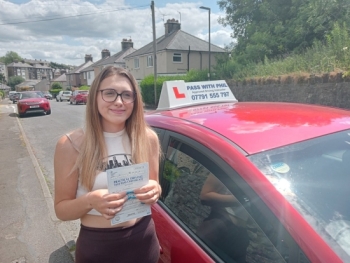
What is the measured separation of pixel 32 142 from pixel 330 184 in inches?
394

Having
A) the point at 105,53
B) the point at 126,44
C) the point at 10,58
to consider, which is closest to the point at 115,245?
the point at 126,44

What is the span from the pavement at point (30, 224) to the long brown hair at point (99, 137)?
81.5 inches

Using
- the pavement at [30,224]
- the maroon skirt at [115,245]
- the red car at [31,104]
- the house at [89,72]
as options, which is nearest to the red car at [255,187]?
the maroon skirt at [115,245]

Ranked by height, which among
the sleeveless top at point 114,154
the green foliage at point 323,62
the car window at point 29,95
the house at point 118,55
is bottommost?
the car window at point 29,95

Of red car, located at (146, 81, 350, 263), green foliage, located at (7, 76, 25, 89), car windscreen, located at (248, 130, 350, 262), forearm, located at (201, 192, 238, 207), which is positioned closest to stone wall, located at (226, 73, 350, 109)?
red car, located at (146, 81, 350, 263)

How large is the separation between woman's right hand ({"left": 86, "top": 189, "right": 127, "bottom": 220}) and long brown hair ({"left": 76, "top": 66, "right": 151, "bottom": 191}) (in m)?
0.15

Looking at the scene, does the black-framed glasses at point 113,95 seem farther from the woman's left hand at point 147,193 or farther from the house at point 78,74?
the house at point 78,74

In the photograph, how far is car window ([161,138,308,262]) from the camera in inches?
48.1

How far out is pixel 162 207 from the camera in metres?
1.85

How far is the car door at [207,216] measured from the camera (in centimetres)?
120

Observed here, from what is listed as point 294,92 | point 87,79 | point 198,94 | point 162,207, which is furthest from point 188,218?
point 87,79

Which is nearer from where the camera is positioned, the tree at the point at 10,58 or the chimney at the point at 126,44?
the chimney at the point at 126,44

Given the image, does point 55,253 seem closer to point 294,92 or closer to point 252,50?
point 294,92

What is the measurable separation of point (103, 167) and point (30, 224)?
2950 millimetres
